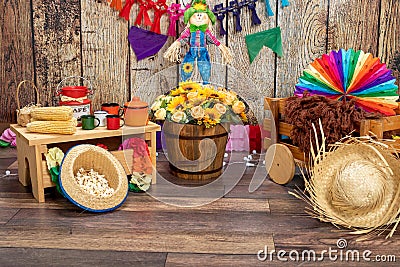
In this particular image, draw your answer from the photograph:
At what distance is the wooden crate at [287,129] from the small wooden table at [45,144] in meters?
0.49

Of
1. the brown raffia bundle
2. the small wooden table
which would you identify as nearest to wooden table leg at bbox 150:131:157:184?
the small wooden table

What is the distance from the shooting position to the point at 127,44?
264cm

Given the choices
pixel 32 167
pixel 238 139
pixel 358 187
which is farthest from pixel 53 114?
pixel 358 187

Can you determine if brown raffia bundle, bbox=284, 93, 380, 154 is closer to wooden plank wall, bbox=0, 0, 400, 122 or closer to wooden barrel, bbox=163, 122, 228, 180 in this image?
wooden barrel, bbox=163, 122, 228, 180

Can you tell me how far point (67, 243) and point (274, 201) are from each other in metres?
0.75

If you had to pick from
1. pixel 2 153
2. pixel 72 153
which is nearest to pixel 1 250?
pixel 72 153

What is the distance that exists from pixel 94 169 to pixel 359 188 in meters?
0.93

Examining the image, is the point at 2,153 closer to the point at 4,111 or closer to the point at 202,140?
the point at 4,111

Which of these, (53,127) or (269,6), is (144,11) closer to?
(269,6)

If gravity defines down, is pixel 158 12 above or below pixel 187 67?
above

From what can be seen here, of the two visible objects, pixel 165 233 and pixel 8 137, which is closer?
pixel 165 233

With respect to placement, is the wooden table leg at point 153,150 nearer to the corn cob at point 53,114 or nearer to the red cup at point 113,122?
the red cup at point 113,122

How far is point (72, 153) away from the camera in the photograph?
1.82m

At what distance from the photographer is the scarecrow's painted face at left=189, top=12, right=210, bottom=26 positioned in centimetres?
239
